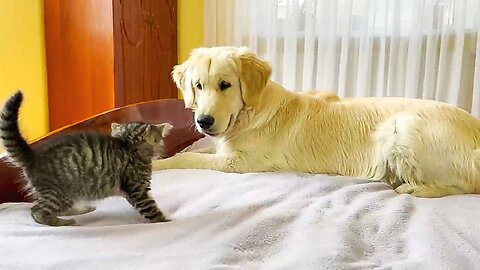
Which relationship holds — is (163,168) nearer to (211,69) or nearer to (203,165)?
(203,165)

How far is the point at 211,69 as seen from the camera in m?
1.92

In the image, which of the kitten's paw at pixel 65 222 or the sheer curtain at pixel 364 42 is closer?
the kitten's paw at pixel 65 222

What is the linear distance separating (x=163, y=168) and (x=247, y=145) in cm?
30

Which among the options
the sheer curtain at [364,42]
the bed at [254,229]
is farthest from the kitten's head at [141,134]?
the sheer curtain at [364,42]

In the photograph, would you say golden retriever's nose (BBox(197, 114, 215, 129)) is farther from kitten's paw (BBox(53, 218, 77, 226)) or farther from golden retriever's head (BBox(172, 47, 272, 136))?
kitten's paw (BBox(53, 218, 77, 226))

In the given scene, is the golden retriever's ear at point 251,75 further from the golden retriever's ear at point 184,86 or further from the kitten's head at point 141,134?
the kitten's head at point 141,134

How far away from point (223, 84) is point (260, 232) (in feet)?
2.21

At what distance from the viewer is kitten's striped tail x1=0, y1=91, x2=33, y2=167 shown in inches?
53.7

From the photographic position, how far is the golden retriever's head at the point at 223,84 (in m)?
1.91

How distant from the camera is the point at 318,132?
2014 millimetres

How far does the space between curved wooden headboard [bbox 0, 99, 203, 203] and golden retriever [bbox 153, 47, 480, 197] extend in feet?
0.55

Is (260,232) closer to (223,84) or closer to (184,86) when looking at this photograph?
(223,84)

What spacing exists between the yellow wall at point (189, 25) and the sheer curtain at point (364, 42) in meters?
0.14

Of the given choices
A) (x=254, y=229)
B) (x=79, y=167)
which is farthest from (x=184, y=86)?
(x=254, y=229)
